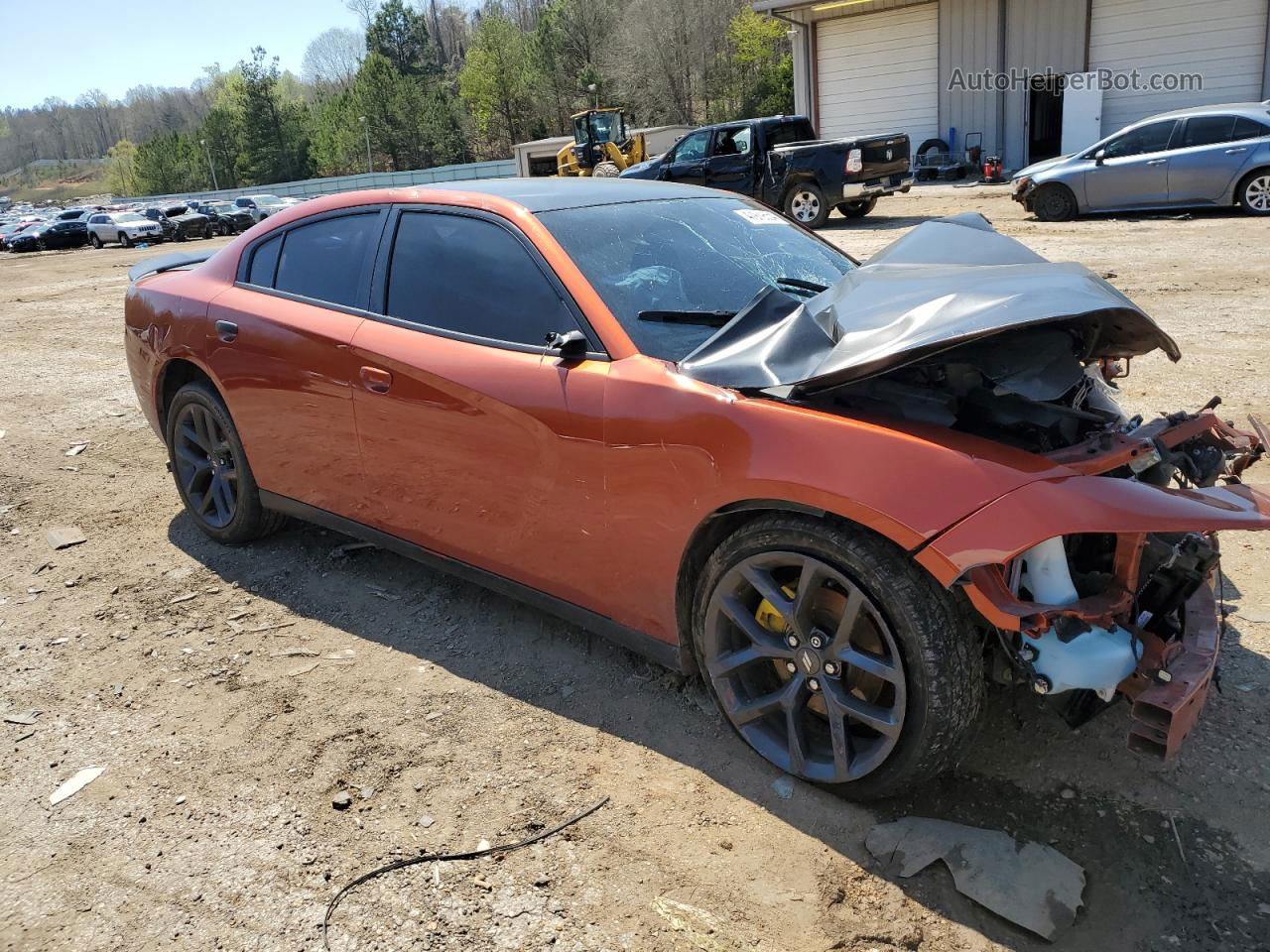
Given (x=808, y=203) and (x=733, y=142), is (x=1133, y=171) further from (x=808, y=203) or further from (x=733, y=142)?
(x=733, y=142)

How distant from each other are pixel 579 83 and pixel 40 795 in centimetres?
7389

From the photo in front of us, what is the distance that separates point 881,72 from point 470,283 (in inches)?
1091

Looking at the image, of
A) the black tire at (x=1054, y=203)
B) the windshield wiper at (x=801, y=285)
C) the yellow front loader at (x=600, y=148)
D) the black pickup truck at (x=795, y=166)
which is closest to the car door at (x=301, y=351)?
the windshield wiper at (x=801, y=285)

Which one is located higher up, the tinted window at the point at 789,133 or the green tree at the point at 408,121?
the green tree at the point at 408,121

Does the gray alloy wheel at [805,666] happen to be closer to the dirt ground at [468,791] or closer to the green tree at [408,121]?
the dirt ground at [468,791]

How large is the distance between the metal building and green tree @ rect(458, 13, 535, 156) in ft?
177

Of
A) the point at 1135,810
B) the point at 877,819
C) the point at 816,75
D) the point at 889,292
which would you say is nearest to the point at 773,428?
the point at 889,292

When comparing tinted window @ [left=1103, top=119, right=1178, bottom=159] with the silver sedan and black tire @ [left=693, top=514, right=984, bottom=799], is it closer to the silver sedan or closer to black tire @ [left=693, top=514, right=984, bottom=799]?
the silver sedan

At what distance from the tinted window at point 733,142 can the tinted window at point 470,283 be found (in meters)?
15.5

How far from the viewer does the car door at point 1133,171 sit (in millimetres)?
14453

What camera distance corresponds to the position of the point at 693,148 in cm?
1845

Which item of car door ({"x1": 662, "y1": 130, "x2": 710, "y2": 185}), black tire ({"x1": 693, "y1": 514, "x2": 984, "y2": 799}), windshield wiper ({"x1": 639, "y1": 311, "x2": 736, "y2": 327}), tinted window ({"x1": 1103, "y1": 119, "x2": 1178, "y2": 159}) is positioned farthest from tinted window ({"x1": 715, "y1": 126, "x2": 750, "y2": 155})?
black tire ({"x1": 693, "y1": 514, "x2": 984, "y2": 799})

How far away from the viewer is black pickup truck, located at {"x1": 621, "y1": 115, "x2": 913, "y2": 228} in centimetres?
1673

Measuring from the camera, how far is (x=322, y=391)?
3756 millimetres
